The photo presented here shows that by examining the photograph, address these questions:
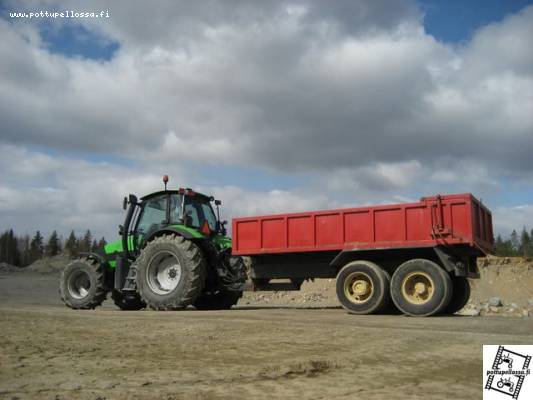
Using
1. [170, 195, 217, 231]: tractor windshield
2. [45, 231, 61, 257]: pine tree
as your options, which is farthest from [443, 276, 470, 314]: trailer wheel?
[45, 231, 61, 257]: pine tree

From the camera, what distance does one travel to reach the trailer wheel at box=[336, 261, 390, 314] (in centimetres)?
1038

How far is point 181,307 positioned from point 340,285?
3482 mm

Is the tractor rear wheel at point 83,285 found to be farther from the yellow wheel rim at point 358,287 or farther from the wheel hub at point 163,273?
the yellow wheel rim at point 358,287

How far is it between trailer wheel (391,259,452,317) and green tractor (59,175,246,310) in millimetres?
3681

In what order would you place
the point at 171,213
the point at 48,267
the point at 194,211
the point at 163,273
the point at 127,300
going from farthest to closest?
the point at 48,267 → the point at 127,300 → the point at 194,211 → the point at 171,213 → the point at 163,273

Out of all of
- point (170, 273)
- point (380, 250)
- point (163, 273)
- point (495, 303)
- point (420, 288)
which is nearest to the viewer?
point (420, 288)

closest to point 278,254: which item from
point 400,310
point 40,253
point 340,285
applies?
point 340,285

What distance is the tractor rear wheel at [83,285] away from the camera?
1279 centimetres

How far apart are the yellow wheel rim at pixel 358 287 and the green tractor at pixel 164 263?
2.59 meters

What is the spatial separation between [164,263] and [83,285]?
8.65 feet

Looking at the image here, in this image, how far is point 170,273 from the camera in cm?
1219

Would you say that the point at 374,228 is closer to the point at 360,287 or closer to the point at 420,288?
Result: the point at 360,287

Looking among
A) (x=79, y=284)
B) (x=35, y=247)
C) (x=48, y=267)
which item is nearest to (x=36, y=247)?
(x=35, y=247)

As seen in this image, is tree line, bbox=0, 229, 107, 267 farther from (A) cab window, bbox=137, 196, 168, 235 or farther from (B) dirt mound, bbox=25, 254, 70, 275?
(A) cab window, bbox=137, 196, 168, 235
